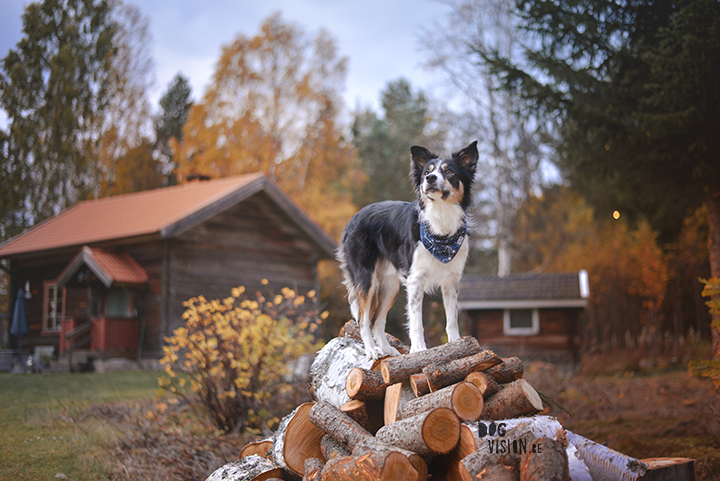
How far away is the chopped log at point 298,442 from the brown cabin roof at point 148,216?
30.7ft

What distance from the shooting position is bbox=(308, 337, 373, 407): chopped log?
14.7ft

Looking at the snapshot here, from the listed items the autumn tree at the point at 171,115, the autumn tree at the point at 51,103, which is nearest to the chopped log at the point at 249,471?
the autumn tree at the point at 51,103

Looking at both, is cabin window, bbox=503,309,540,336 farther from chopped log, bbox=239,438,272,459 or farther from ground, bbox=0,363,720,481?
chopped log, bbox=239,438,272,459

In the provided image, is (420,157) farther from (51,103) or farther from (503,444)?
(51,103)

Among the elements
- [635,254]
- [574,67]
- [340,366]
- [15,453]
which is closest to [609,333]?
[635,254]

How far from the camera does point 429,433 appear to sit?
332 centimetres

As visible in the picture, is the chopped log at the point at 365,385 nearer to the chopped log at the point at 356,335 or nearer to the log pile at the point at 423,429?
the log pile at the point at 423,429

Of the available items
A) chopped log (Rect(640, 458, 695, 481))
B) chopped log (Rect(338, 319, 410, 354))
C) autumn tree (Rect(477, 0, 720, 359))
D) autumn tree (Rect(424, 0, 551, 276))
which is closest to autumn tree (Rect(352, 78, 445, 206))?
autumn tree (Rect(424, 0, 551, 276))

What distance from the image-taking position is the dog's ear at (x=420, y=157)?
431 centimetres

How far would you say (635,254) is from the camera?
19.3m

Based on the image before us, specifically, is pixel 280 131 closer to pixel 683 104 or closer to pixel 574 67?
pixel 574 67

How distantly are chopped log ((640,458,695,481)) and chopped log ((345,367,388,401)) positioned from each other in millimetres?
1790

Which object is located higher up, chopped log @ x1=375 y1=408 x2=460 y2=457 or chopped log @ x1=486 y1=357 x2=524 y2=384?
chopped log @ x1=486 y1=357 x2=524 y2=384

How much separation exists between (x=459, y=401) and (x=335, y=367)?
57.1 inches
